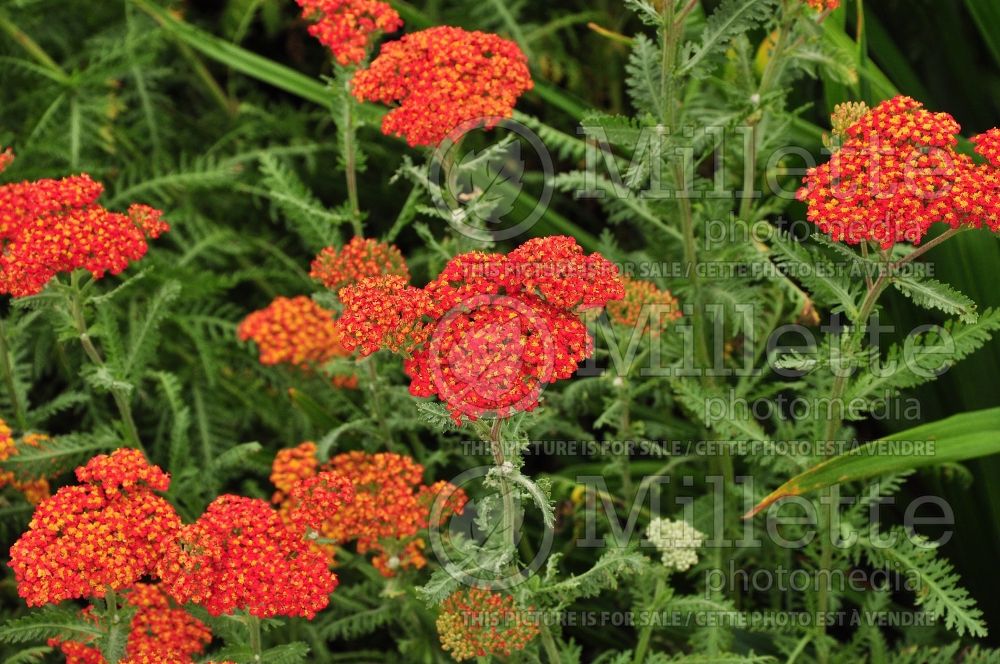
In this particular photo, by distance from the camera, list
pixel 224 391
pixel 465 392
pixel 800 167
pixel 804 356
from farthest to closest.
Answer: pixel 224 391 → pixel 800 167 → pixel 804 356 → pixel 465 392

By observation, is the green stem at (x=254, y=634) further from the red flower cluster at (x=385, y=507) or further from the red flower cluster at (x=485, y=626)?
the red flower cluster at (x=485, y=626)

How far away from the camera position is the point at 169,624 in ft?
8.89

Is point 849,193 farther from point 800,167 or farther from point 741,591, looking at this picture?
point 741,591

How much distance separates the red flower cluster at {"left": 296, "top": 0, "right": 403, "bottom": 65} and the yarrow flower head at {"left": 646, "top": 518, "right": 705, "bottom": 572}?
1314 mm

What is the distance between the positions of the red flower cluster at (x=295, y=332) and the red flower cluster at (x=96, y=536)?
2.53 feet

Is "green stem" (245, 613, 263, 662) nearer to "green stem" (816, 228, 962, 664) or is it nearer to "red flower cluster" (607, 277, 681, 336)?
"red flower cluster" (607, 277, 681, 336)

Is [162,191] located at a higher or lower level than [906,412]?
higher

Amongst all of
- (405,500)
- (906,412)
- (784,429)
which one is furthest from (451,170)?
(906,412)

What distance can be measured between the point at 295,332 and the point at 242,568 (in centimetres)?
103

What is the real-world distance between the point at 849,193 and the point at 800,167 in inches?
49.9

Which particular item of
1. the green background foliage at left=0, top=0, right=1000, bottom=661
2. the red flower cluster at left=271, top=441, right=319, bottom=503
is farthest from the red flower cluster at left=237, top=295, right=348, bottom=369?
the red flower cluster at left=271, top=441, right=319, bottom=503

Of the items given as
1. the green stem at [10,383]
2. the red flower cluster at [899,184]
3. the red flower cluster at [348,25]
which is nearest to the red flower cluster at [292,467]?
the green stem at [10,383]

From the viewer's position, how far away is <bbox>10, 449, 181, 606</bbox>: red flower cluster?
234cm

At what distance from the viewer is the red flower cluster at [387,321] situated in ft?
7.27
